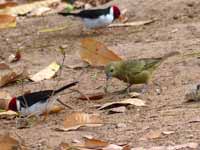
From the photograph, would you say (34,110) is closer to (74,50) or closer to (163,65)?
(163,65)

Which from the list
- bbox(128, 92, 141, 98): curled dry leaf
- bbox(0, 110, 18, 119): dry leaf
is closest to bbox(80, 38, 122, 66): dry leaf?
bbox(128, 92, 141, 98): curled dry leaf

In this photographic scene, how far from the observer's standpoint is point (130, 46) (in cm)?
1037

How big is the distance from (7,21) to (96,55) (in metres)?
3.59

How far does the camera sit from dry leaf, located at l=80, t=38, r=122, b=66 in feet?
29.1

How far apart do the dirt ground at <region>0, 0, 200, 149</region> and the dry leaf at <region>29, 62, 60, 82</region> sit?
85mm

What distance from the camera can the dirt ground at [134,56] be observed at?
6.41 metres

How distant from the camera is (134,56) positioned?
9.76 m

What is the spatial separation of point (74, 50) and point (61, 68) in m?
1.37

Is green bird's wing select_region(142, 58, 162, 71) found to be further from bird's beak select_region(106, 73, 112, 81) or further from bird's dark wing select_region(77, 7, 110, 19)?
bird's dark wing select_region(77, 7, 110, 19)

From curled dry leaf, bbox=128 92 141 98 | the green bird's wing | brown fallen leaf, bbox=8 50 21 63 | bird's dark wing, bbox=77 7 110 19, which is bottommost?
curled dry leaf, bbox=128 92 141 98

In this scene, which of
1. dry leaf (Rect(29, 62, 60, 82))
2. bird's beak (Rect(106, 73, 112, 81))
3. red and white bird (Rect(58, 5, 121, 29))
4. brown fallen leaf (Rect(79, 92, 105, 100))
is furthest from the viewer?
red and white bird (Rect(58, 5, 121, 29))

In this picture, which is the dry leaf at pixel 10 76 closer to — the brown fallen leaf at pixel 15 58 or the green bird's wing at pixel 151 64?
the brown fallen leaf at pixel 15 58

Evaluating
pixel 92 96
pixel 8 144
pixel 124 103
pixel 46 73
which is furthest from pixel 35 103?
pixel 46 73

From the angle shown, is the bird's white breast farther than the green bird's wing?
Yes
